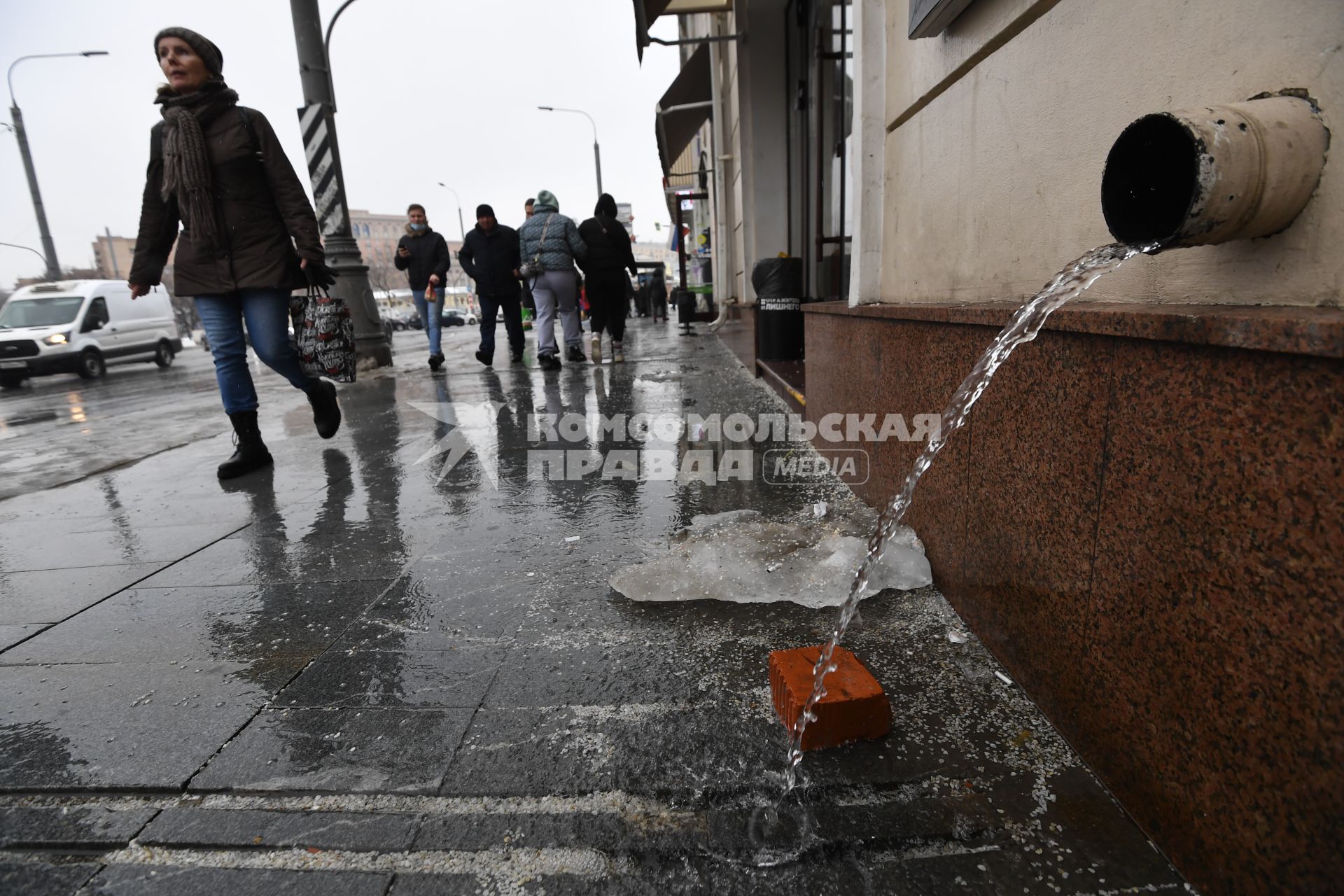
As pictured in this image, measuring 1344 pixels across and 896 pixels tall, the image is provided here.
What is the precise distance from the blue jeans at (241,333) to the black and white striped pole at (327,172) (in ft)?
16.4

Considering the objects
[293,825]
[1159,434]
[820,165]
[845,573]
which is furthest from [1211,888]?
[820,165]

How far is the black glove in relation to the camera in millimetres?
4066

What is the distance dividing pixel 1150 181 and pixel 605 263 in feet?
25.2

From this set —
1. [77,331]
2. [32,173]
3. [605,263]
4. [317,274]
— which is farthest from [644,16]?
[32,173]

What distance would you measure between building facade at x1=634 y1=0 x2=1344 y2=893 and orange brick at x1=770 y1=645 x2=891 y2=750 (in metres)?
0.39

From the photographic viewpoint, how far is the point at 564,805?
1.38 m

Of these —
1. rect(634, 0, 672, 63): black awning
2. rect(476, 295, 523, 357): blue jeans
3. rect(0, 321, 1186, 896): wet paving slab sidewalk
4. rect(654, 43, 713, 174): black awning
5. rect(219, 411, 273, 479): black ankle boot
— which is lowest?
rect(0, 321, 1186, 896): wet paving slab sidewalk

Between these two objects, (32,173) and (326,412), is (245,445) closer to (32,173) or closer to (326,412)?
(326,412)

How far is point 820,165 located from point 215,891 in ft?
21.1

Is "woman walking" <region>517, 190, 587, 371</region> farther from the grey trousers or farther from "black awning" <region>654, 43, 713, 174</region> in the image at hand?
"black awning" <region>654, 43, 713, 174</region>

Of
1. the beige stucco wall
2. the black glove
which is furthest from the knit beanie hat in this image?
the beige stucco wall

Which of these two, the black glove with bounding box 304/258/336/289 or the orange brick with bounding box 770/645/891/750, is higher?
the black glove with bounding box 304/258/336/289

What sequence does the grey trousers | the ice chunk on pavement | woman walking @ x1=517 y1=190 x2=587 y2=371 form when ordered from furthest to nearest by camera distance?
the grey trousers < woman walking @ x1=517 y1=190 x2=587 y2=371 < the ice chunk on pavement

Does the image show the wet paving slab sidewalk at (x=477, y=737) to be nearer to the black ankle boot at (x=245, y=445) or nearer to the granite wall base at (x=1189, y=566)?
the granite wall base at (x=1189, y=566)
